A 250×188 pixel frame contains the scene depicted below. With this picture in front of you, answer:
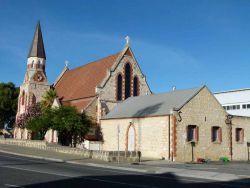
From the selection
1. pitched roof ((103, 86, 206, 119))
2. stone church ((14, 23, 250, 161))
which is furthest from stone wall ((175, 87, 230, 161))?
pitched roof ((103, 86, 206, 119))

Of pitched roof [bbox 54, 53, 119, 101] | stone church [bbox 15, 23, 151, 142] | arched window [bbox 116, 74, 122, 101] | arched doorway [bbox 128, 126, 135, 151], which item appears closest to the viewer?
arched doorway [bbox 128, 126, 135, 151]

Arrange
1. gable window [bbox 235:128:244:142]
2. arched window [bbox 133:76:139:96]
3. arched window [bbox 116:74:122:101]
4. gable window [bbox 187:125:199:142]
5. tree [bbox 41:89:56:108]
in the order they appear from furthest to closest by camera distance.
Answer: tree [bbox 41:89:56:108] < arched window [bbox 133:76:139:96] < arched window [bbox 116:74:122:101] < gable window [bbox 235:128:244:142] < gable window [bbox 187:125:199:142]

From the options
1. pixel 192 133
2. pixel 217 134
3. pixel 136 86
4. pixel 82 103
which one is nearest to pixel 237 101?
pixel 136 86

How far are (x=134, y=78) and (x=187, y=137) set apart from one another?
1715 cm

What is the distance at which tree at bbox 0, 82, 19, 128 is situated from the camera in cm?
7381

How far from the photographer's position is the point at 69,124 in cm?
3916

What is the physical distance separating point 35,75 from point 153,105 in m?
26.2

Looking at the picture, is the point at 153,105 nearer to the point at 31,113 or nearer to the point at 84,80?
the point at 84,80

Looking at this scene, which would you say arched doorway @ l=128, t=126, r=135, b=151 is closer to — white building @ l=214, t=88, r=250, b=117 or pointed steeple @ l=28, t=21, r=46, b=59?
pointed steeple @ l=28, t=21, r=46, b=59

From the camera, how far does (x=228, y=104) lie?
65.2m

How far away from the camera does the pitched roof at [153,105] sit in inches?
1382

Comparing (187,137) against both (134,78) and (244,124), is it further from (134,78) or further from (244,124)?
(134,78)

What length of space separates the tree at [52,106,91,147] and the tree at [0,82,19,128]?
118 ft

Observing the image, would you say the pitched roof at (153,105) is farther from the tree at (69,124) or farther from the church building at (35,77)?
the church building at (35,77)
